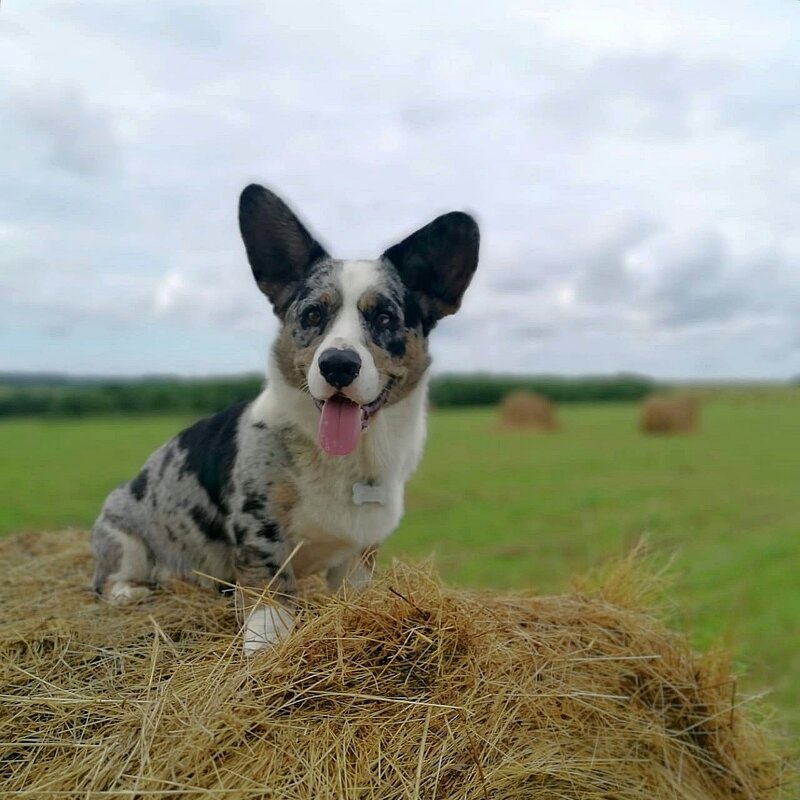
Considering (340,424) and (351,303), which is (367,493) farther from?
(351,303)

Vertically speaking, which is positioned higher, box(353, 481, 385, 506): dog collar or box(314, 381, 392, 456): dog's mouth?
box(314, 381, 392, 456): dog's mouth

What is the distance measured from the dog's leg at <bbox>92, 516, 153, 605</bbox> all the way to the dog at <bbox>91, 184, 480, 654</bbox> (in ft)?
0.32

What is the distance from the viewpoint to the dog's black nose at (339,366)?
2.85m

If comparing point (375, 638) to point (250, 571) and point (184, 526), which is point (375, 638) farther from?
point (184, 526)

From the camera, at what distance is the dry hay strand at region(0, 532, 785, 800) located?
7.77ft

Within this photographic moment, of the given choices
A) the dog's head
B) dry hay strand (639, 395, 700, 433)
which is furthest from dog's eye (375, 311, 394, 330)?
dry hay strand (639, 395, 700, 433)

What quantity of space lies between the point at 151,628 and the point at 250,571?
0.45 metres

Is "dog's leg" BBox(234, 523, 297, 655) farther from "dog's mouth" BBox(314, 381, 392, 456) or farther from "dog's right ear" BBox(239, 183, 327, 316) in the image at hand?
"dog's right ear" BBox(239, 183, 327, 316)

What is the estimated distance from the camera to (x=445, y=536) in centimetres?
1072

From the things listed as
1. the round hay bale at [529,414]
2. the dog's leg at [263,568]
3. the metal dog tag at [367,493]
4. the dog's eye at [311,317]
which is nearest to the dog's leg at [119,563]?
the dog's leg at [263,568]

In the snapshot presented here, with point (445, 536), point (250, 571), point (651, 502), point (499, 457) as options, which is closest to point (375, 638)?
point (250, 571)

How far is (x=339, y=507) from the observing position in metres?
3.33

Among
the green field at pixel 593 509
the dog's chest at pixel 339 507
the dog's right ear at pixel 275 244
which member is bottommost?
the green field at pixel 593 509

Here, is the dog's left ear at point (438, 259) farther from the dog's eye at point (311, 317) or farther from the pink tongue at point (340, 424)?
the pink tongue at point (340, 424)
